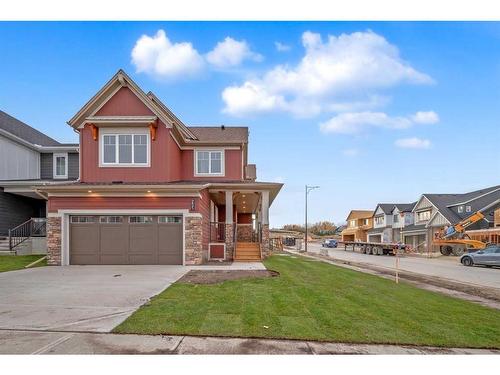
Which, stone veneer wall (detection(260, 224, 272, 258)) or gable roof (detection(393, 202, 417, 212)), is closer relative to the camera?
stone veneer wall (detection(260, 224, 272, 258))

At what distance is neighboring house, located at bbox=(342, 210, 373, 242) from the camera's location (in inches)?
2670

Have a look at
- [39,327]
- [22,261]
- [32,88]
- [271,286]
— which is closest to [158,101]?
[32,88]

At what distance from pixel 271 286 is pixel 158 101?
13980mm

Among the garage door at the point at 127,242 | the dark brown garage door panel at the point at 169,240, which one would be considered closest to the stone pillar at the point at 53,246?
the garage door at the point at 127,242

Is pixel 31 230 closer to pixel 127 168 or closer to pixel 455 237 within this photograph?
pixel 127 168

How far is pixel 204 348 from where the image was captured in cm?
582

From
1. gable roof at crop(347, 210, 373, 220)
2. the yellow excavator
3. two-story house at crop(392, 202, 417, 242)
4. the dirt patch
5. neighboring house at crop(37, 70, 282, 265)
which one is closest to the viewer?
the dirt patch

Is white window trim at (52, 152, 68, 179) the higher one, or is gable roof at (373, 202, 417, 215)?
white window trim at (52, 152, 68, 179)

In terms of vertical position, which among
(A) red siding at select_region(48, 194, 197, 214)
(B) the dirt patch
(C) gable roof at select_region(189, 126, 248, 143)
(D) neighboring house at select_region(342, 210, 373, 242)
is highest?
(C) gable roof at select_region(189, 126, 248, 143)

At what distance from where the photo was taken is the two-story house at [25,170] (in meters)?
22.6

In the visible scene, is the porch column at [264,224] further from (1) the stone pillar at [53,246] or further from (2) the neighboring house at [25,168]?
(2) the neighboring house at [25,168]

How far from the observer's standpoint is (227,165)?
22453mm

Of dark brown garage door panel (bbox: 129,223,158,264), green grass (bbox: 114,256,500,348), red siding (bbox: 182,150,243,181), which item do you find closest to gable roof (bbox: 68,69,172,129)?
red siding (bbox: 182,150,243,181)

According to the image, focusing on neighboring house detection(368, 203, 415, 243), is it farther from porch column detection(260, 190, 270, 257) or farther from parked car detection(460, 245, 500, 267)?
porch column detection(260, 190, 270, 257)
